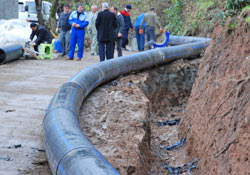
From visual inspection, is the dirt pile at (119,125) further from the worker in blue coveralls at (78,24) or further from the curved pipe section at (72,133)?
the worker in blue coveralls at (78,24)

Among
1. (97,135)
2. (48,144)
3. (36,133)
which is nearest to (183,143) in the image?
(97,135)

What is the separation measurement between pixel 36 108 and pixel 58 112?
1761 mm

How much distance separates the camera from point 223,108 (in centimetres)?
521

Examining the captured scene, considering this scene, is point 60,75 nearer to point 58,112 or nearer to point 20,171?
point 58,112

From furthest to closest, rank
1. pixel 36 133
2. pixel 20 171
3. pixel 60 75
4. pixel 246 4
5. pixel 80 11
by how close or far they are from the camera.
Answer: pixel 80 11 < pixel 60 75 < pixel 246 4 < pixel 36 133 < pixel 20 171

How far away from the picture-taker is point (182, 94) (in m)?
11.1

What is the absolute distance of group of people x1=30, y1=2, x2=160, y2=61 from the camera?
407 inches

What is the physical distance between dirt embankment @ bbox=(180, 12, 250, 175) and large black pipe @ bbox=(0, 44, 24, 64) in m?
5.93

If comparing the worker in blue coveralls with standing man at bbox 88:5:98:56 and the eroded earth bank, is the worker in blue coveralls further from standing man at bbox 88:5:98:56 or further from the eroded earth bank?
the eroded earth bank

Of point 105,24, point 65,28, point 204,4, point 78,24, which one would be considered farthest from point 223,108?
point 204,4

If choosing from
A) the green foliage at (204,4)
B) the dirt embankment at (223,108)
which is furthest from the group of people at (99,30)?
the dirt embankment at (223,108)

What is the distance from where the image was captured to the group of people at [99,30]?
10.3 metres

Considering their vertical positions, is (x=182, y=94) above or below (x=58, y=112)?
below

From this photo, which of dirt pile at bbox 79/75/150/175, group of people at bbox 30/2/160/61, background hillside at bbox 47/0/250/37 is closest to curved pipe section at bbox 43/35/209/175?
dirt pile at bbox 79/75/150/175
